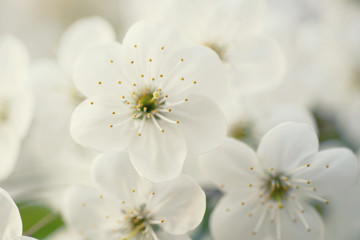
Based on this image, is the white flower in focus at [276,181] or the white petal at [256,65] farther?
the white petal at [256,65]

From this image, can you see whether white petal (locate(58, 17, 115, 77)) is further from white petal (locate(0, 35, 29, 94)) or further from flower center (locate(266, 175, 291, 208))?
flower center (locate(266, 175, 291, 208))

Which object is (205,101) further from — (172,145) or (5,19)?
(5,19)

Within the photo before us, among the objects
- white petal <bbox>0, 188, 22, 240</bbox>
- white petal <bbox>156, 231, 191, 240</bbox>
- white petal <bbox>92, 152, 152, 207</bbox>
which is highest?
white petal <bbox>92, 152, 152, 207</bbox>

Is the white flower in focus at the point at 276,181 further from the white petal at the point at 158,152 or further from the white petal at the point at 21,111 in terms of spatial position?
the white petal at the point at 21,111

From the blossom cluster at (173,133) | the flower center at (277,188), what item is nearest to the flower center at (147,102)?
the blossom cluster at (173,133)

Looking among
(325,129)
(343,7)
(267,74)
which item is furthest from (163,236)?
(343,7)

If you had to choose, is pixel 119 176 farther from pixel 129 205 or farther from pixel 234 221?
pixel 234 221

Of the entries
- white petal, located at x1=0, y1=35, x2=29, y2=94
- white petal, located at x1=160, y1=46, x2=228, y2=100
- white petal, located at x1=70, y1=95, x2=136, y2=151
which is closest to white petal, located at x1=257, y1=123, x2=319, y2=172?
white petal, located at x1=160, y1=46, x2=228, y2=100

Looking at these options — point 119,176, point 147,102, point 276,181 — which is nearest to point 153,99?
point 147,102
